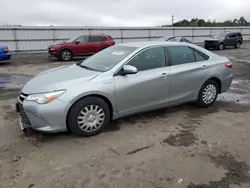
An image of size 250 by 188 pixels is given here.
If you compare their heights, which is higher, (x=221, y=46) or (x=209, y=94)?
(x=221, y=46)

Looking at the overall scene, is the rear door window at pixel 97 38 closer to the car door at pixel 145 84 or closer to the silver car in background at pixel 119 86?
the silver car in background at pixel 119 86

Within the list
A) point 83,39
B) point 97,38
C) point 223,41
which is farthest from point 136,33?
point 83,39

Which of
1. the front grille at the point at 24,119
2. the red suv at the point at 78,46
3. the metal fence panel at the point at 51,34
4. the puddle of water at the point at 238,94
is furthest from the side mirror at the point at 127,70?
the metal fence panel at the point at 51,34

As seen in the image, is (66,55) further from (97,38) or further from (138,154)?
(138,154)

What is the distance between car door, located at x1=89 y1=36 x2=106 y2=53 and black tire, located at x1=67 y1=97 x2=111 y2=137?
38.2 feet

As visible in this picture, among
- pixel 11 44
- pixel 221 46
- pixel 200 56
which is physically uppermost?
pixel 11 44

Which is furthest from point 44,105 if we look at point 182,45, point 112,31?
point 112,31

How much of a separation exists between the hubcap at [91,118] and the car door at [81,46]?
11285 mm

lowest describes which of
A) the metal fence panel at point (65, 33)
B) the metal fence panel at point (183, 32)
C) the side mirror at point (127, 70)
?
the side mirror at point (127, 70)

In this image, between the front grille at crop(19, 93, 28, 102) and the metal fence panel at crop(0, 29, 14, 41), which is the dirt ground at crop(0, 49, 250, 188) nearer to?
the front grille at crop(19, 93, 28, 102)

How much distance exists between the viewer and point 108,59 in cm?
449

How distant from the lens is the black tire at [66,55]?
14133mm

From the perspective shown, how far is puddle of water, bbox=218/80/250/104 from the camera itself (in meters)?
6.01

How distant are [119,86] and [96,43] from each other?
11.9 meters
